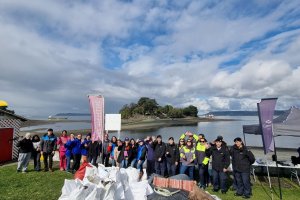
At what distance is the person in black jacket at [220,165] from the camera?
355 inches

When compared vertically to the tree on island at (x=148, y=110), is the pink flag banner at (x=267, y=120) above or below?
below

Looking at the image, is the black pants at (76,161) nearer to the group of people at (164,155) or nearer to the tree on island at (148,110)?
the group of people at (164,155)

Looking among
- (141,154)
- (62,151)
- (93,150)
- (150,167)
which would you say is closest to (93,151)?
(93,150)

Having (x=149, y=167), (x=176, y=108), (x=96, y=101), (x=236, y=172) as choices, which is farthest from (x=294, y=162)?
(x=176, y=108)

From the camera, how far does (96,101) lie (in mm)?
11453

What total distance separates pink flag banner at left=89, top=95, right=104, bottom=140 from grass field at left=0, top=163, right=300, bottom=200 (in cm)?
209

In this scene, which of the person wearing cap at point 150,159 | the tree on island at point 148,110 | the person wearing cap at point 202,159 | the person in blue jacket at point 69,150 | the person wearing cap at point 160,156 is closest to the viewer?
the person wearing cap at point 202,159

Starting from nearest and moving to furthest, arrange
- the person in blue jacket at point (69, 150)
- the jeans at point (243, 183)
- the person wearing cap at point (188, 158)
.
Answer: the jeans at point (243, 183) → the person wearing cap at point (188, 158) → the person in blue jacket at point (69, 150)

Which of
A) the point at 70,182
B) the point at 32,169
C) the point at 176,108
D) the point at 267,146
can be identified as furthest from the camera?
the point at 176,108

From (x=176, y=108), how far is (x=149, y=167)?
115928mm

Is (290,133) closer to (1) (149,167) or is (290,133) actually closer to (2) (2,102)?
(1) (149,167)

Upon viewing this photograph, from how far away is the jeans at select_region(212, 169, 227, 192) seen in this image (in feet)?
29.6

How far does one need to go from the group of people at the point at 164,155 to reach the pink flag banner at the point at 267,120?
2.19 feet

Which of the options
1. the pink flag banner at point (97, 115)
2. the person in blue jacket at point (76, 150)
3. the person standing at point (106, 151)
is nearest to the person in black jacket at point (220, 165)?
the pink flag banner at point (97, 115)
